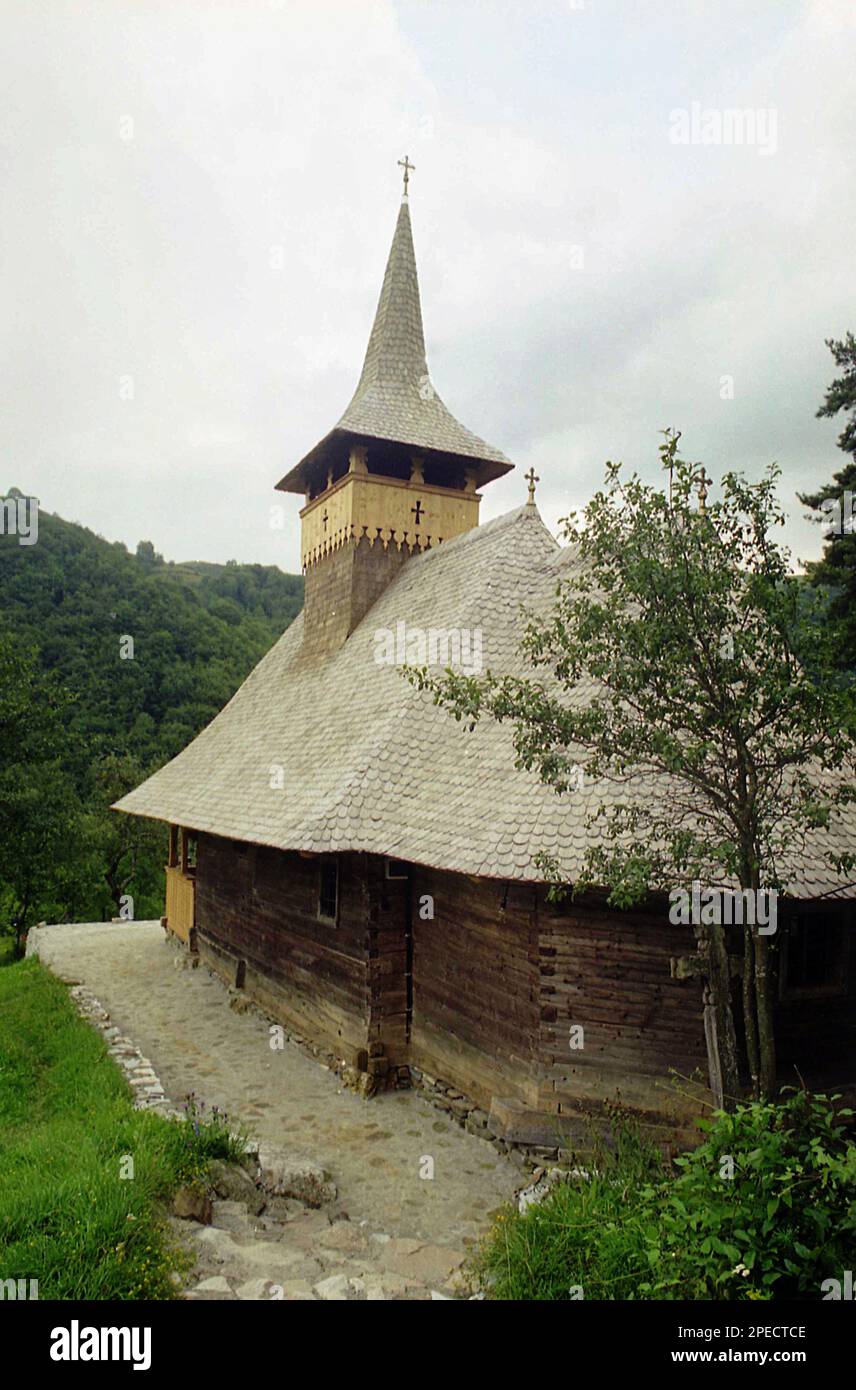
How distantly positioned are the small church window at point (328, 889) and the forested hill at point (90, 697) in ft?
34.1

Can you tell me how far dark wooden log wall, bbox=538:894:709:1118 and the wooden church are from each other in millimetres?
17

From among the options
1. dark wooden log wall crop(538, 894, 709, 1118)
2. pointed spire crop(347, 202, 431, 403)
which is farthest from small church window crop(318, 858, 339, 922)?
pointed spire crop(347, 202, 431, 403)

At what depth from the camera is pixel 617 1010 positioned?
660 cm

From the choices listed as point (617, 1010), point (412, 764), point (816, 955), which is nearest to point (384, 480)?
point (412, 764)

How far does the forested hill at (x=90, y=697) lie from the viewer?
19.5 meters

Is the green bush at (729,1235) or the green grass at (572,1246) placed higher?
the green bush at (729,1235)

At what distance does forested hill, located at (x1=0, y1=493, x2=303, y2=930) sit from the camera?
1948 centimetres

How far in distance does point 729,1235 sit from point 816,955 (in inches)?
140

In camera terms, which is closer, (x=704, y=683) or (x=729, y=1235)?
(x=729, y=1235)

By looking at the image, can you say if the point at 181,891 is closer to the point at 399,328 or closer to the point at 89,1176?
the point at 89,1176

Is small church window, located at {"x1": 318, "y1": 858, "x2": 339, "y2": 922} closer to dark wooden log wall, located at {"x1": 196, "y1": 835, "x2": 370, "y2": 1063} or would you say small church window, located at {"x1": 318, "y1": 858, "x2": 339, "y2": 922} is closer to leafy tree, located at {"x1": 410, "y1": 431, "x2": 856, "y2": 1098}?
dark wooden log wall, located at {"x1": 196, "y1": 835, "x2": 370, "y2": 1063}

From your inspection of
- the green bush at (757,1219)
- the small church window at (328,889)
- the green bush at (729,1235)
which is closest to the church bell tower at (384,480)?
the small church window at (328,889)

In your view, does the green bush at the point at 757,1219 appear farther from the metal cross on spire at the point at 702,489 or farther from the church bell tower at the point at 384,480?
the church bell tower at the point at 384,480
